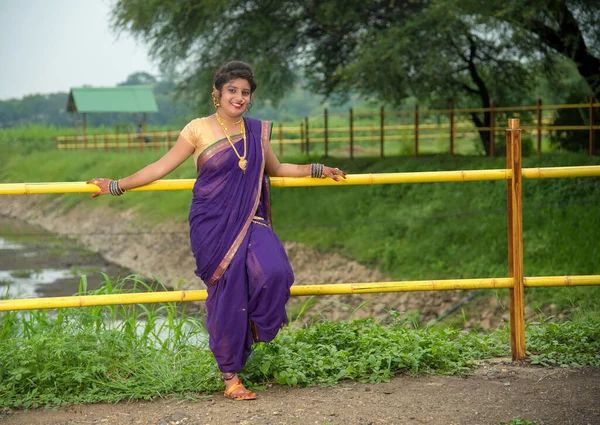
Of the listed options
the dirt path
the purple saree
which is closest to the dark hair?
the purple saree

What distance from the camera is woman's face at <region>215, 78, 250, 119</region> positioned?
4.07 meters

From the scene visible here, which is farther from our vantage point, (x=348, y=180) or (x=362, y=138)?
(x=362, y=138)

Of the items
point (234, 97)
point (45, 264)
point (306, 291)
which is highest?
point (234, 97)

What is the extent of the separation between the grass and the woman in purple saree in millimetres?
288

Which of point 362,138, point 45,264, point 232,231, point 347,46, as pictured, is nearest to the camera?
point 232,231

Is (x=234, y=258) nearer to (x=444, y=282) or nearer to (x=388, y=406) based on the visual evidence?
(x=388, y=406)

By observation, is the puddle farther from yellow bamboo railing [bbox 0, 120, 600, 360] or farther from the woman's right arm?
the woman's right arm

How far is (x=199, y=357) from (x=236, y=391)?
1.63 ft

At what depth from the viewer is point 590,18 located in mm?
14188

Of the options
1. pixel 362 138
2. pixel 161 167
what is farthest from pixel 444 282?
pixel 362 138

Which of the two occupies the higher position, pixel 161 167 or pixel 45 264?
pixel 161 167

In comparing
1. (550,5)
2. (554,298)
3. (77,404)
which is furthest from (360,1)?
(77,404)

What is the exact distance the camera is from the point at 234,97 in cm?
407

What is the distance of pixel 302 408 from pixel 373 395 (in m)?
0.38
